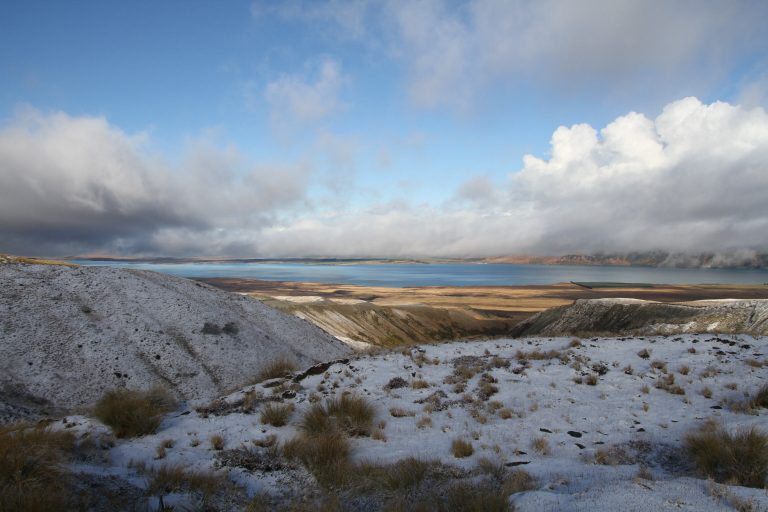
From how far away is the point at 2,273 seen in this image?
21469 mm

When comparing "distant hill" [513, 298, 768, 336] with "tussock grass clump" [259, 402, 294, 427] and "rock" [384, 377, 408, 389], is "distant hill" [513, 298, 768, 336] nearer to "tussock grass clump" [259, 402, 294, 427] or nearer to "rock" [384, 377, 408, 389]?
"rock" [384, 377, 408, 389]

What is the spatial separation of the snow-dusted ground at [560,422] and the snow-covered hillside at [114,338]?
10.7 meters

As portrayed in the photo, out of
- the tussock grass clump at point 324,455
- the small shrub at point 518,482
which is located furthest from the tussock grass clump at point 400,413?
the small shrub at point 518,482

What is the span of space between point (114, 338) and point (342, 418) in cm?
1807

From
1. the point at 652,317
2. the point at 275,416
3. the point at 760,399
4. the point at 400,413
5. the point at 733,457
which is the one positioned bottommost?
the point at 652,317

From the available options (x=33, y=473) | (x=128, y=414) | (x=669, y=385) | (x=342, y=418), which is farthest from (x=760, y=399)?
(x=128, y=414)

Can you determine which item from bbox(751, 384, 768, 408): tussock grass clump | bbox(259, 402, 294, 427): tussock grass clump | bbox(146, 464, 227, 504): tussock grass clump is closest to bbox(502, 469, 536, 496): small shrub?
bbox(146, 464, 227, 504): tussock grass clump

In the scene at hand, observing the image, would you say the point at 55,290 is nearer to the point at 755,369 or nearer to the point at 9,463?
the point at 9,463

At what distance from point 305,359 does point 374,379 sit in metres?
18.0

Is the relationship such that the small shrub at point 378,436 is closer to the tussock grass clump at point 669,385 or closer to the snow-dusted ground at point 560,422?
the snow-dusted ground at point 560,422

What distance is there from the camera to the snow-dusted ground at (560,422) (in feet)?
14.1

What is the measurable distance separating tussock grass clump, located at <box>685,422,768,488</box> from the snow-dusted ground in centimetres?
26

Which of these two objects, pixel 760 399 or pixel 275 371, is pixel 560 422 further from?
pixel 275 371

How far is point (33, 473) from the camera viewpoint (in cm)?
430
